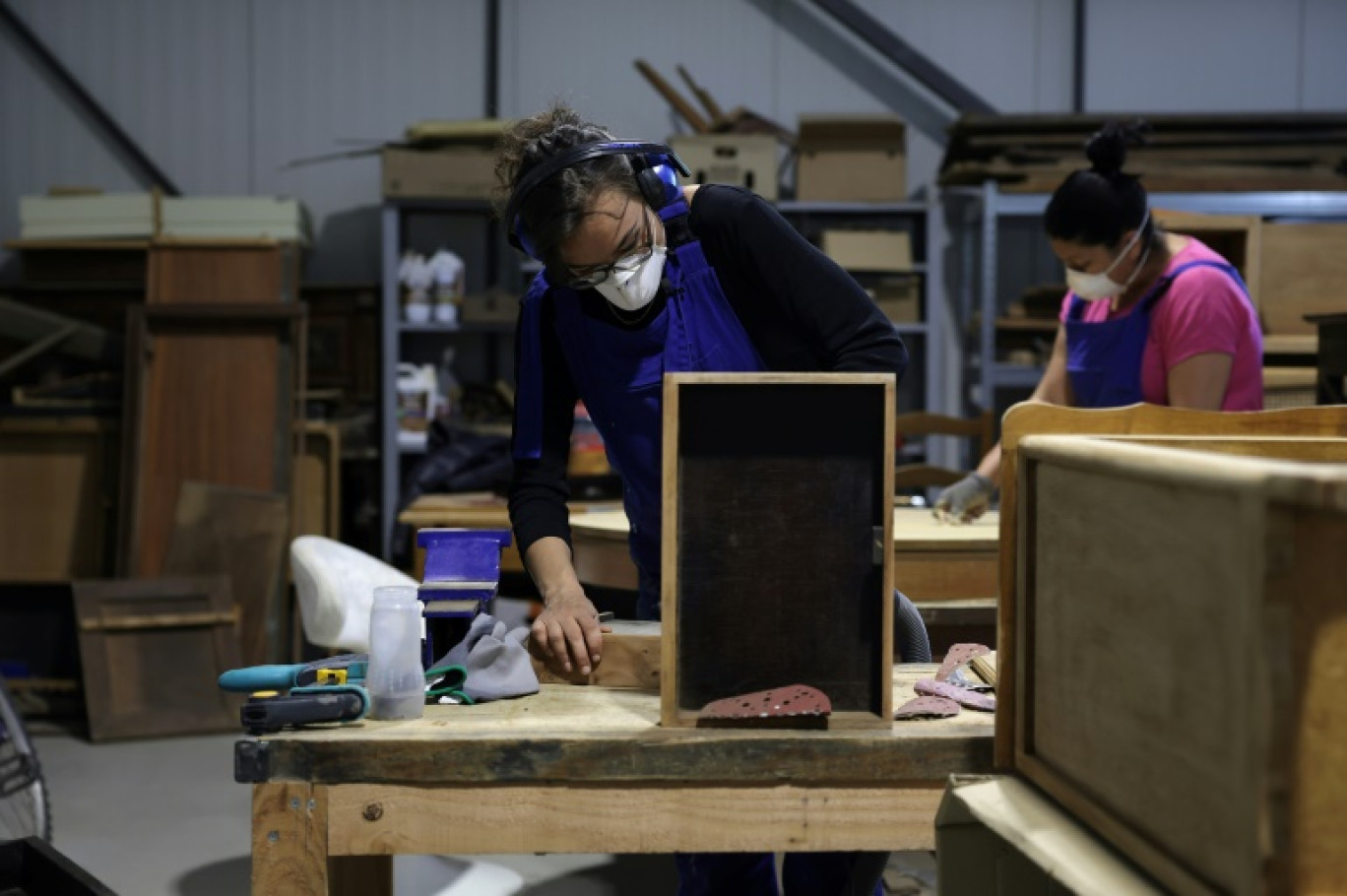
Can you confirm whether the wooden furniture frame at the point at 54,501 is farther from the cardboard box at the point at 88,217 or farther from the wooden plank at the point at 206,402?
the cardboard box at the point at 88,217

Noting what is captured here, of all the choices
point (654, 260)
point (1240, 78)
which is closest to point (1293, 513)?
point (654, 260)

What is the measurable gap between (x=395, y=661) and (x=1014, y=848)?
0.70 meters

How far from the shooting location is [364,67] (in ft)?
20.9

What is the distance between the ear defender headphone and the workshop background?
3140 millimetres

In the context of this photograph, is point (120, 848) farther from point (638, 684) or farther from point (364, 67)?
point (364, 67)

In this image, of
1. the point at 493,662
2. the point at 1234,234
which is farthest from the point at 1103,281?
the point at 493,662

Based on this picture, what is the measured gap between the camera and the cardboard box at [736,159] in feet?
18.5

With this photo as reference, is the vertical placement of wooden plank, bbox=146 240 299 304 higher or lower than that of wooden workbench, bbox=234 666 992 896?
higher

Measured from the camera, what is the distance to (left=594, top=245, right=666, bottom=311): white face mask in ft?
6.38

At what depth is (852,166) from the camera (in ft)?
19.2

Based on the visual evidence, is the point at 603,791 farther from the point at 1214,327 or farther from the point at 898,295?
the point at 898,295

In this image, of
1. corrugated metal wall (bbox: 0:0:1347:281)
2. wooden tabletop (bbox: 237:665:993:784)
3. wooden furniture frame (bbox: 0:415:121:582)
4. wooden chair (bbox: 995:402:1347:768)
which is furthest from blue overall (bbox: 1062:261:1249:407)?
wooden furniture frame (bbox: 0:415:121:582)

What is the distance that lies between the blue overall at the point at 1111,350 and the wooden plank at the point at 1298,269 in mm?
1861

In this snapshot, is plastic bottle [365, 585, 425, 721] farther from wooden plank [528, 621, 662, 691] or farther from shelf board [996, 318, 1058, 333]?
shelf board [996, 318, 1058, 333]
